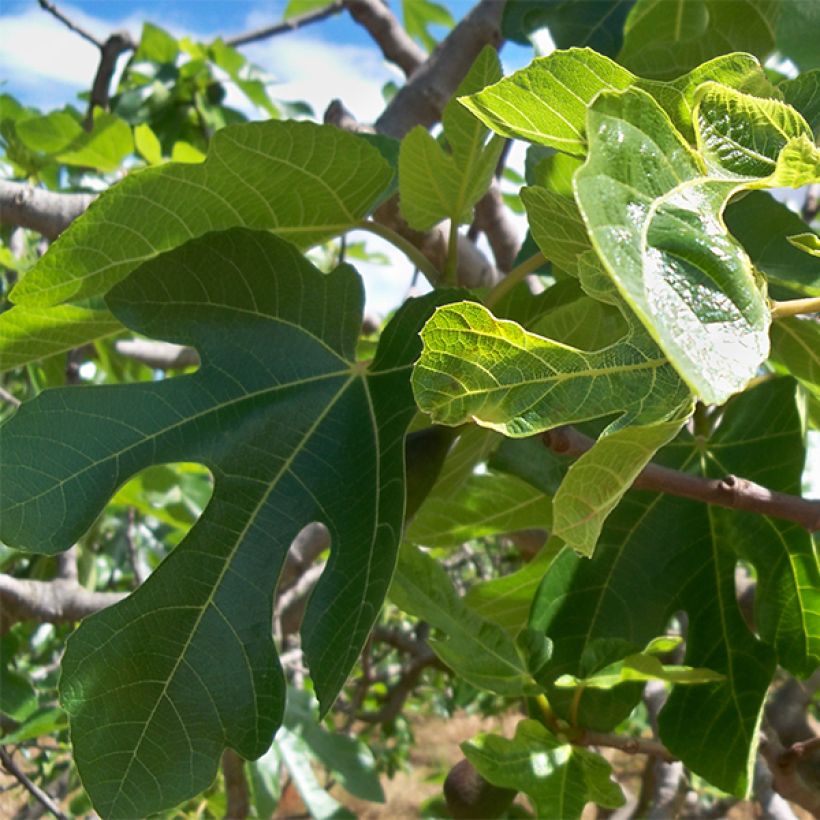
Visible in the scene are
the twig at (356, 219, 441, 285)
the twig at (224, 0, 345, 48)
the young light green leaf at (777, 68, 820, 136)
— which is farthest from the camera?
the twig at (224, 0, 345, 48)

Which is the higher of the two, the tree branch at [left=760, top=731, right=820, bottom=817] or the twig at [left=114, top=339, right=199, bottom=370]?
the tree branch at [left=760, top=731, right=820, bottom=817]

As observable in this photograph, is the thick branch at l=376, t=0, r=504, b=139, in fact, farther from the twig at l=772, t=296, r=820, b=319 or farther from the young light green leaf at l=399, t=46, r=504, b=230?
the twig at l=772, t=296, r=820, b=319

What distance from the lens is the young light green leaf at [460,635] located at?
0.81 m

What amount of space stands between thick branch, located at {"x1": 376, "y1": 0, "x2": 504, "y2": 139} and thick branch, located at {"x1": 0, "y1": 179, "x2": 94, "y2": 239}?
454 millimetres

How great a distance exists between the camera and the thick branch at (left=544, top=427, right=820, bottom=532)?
0.68m

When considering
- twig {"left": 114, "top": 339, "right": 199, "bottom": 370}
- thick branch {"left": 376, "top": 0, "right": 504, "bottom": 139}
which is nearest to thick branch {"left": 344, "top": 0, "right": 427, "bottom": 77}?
thick branch {"left": 376, "top": 0, "right": 504, "bottom": 139}

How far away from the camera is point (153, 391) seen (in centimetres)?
81

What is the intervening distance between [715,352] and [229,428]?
1.76 feet

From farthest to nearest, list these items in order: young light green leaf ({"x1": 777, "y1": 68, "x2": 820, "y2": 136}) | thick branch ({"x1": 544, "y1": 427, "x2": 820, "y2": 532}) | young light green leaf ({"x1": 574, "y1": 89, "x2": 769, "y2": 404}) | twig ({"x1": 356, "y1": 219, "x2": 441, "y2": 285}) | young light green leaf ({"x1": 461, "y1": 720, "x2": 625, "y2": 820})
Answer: twig ({"x1": 356, "y1": 219, "x2": 441, "y2": 285}), young light green leaf ({"x1": 461, "y1": 720, "x2": 625, "y2": 820}), thick branch ({"x1": 544, "y1": 427, "x2": 820, "y2": 532}), young light green leaf ({"x1": 777, "y1": 68, "x2": 820, "y2": 136}), young light green leaf ({"x1": 574, "y1": 89, "x2": 769, "y2": 404})

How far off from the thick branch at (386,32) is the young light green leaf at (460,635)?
1.27 m

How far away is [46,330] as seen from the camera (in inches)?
34.7

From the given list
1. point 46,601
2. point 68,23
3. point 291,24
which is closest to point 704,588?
point 46,601

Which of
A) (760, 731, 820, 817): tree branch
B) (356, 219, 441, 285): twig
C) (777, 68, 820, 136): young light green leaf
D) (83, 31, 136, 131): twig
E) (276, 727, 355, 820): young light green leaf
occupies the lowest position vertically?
(276, 727, 355, 820): young light green leaf

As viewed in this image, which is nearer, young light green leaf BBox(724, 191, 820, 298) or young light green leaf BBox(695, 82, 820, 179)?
young light green leaf BBox(695, 82, 820, 179)
